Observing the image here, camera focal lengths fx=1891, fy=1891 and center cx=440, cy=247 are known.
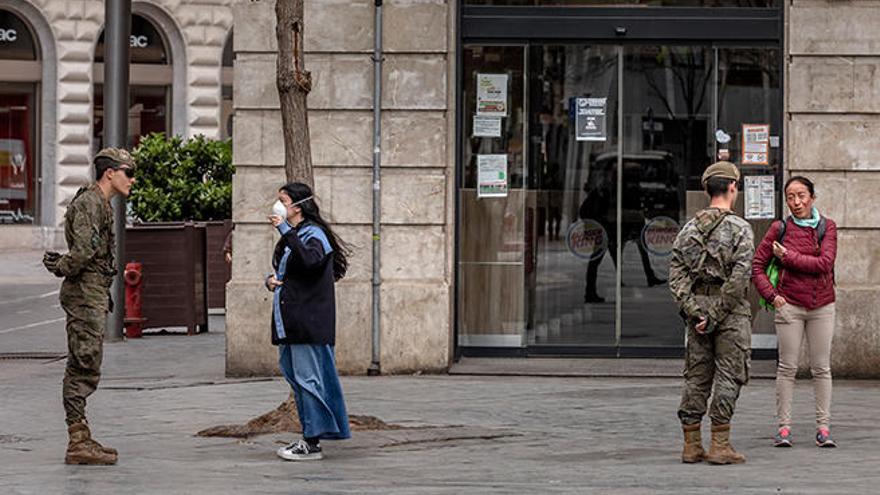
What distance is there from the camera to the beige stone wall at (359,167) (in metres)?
16.3

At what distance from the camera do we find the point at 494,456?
468 inches

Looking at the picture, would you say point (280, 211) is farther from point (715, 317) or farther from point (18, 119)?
point (18, 119)

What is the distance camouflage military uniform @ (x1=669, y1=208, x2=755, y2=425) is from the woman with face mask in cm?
215

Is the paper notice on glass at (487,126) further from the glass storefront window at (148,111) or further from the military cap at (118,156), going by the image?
the glass storefront window at (148,111)

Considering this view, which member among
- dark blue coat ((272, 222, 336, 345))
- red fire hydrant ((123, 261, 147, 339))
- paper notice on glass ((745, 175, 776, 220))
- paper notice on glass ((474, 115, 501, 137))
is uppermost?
paper notice on glass ((474, 115, 501, 137))

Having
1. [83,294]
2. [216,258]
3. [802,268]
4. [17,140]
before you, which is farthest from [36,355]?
[17,140]

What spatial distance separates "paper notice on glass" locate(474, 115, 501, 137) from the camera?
1702 centimetres

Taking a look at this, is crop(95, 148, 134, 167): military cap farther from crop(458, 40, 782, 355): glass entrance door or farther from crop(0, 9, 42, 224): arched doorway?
crop(0, 9, 42, 224): arched doorway

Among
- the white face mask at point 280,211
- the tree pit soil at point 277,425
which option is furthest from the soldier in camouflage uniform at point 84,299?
the tree pit soil at point 277,425

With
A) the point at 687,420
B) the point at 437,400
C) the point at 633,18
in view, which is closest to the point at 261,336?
Answer: the point at 437,400

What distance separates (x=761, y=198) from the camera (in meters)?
16.7

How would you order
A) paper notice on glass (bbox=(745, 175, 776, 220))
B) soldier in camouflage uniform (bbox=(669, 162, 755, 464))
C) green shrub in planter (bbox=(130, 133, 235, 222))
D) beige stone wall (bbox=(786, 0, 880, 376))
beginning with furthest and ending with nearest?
1. green shrub in planter (bbox=(130, 133, 235, 222))
2. paper notice on glass (bbox=(745, 175, 776, 220))
3. beige stone wall (bbox=(786, 0, 880, 376))
4. soldier in camouflage uniform (bbox=(669, 162, 755, 464))

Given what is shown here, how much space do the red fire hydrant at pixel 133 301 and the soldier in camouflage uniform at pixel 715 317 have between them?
9.53 m

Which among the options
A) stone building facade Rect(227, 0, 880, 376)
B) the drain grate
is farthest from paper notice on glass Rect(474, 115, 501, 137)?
the drain grate
